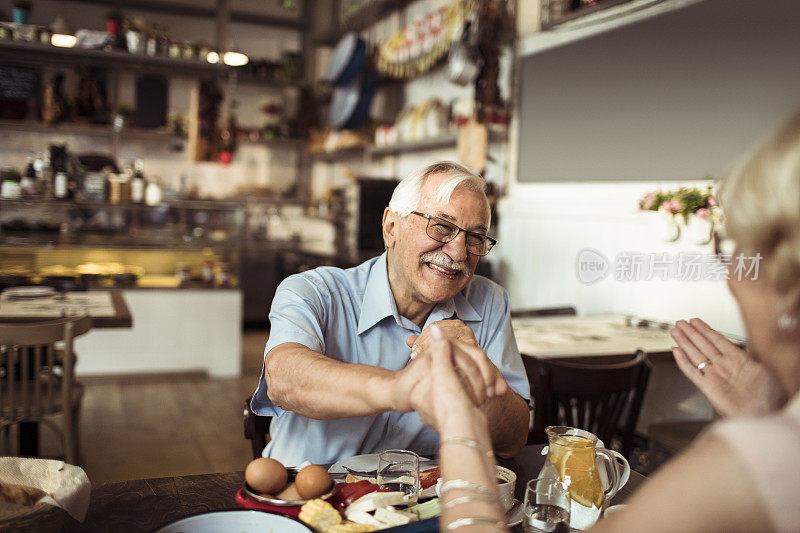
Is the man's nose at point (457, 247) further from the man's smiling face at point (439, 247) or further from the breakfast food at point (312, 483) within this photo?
the breakfast food at point (312, 483)

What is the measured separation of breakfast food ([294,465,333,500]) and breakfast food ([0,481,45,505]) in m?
0.38

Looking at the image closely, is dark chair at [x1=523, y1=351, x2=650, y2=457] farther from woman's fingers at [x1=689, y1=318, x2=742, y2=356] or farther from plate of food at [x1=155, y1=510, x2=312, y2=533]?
plate of food at [x1=155, y1=510, x2=312, y2=533]

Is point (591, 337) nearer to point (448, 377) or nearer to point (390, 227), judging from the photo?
point (390, 227)

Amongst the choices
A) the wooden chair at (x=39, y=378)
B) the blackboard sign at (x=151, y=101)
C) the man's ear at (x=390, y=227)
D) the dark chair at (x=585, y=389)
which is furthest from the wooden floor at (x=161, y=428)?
the blackboard sign at (x=151, y=101)

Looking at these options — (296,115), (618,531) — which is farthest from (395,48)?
(618,531)

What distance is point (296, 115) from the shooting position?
8328 millimetres

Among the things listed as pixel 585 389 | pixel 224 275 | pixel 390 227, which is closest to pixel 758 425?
pixel 390 227

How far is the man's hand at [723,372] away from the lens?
1.11 metres

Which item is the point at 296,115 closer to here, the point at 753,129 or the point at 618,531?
the point at 753,129

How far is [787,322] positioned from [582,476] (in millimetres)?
486

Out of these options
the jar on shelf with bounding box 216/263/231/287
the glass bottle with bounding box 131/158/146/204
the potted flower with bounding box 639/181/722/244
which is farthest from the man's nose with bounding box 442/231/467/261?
the glass bottle with bounding box 131/158/146/204

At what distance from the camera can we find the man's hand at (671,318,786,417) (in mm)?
1105

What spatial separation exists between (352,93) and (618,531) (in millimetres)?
6126

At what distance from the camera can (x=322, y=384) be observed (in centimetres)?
125
